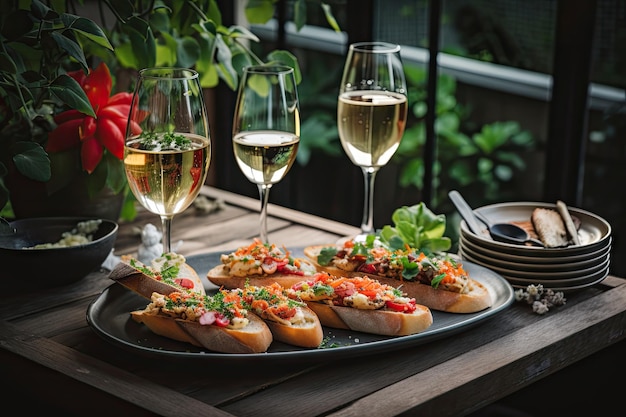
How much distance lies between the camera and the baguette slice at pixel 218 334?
4.10ft

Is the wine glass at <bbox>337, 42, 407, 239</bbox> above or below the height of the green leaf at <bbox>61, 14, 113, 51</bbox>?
below

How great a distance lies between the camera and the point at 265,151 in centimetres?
151

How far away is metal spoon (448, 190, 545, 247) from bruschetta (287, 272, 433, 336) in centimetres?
28

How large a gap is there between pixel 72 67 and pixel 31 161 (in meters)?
0.50

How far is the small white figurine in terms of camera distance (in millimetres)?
1671

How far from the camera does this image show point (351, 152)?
5.52 ft

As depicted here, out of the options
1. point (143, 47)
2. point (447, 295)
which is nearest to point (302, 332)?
point (447, 295)

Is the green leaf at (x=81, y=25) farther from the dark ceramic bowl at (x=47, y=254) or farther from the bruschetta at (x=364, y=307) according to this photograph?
the bruschetta at (x=364, y=307)

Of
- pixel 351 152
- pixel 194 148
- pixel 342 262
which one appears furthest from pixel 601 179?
pixel 194 148

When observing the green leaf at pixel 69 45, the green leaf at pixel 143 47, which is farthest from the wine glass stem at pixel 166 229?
the green leaf at pixel 143 47

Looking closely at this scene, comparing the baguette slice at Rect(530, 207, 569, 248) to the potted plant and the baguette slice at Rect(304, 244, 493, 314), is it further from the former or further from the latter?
the potted plant

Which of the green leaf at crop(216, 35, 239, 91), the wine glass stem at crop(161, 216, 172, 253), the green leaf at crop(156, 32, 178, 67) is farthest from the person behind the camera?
the green leaf at crop(156, 32, 178, 67)

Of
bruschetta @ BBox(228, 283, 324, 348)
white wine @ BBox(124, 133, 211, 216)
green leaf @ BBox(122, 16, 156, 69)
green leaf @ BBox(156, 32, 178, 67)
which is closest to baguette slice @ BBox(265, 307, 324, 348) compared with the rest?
bruschetta @ BBox(228, 283, 324, 348)

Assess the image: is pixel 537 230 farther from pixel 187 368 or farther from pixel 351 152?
pixel 187 368
